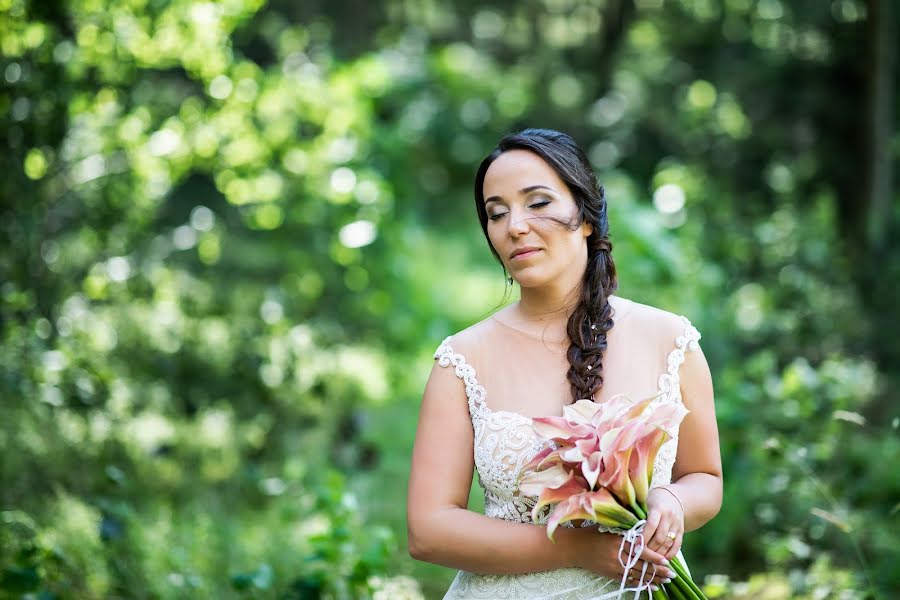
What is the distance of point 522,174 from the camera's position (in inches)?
98.0

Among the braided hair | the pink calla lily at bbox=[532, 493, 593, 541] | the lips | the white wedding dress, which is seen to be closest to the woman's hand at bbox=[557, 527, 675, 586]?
the white wedding dress

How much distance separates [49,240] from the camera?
19.7 ft

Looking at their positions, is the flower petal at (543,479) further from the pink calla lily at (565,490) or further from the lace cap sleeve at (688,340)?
the lace cap sleeve at (688,340)

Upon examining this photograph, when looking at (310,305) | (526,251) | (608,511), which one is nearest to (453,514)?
(608,511)

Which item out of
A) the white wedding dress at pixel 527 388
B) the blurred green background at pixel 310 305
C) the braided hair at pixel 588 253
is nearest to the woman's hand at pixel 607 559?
the white wedding dress at pixel 527 388

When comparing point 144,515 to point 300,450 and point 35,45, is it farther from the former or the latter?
point 35,45

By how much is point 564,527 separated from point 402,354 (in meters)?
5.78

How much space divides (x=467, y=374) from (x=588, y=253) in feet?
1.55

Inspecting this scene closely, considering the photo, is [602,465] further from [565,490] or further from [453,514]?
[453,514]

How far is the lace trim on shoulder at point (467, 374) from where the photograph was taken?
8.14 ft

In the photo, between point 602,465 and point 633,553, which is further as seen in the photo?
point 633,553

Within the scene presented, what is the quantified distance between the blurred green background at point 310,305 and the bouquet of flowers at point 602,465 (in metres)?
1.02

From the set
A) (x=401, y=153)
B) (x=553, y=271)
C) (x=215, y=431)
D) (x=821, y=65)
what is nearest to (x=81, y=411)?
(x=215, y=431)

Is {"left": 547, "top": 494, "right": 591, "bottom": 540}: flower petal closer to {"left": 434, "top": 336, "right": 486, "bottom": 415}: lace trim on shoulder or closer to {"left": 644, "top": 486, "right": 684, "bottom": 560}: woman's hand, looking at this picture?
{"left": 644, "top": 486, "right": 684, "bottom": 560}: woman's hand
